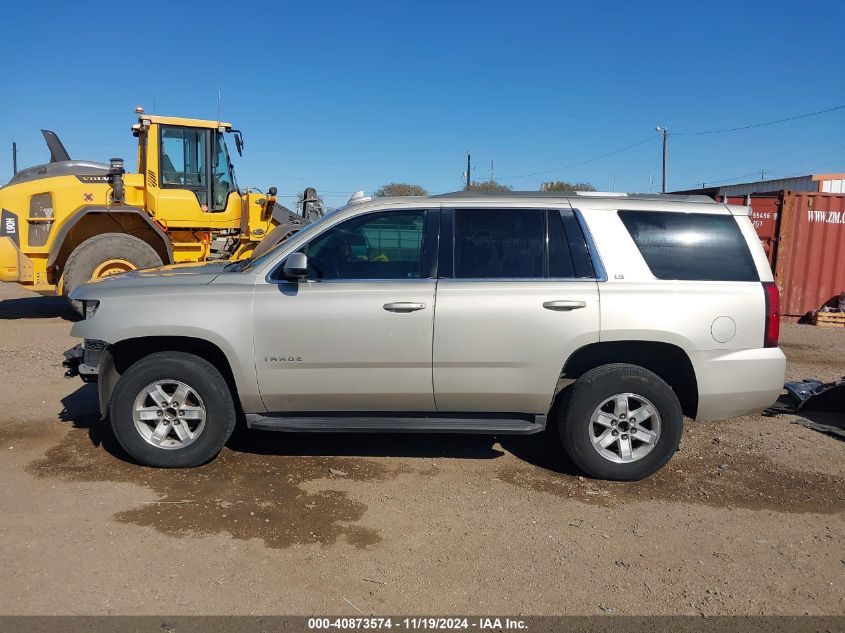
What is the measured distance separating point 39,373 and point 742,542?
23.8 ft

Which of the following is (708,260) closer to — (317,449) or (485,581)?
(485,581)

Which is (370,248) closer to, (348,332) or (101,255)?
(348,332)

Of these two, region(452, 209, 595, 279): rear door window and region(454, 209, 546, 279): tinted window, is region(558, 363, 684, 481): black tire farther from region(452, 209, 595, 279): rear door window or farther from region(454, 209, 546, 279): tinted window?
region(454, 209, 546, 279): tinted window

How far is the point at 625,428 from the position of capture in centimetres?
448

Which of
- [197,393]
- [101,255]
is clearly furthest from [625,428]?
[101,255]

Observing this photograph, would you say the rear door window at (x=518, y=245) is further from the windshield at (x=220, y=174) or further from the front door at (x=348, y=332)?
the windshield at (x=220, y=174)

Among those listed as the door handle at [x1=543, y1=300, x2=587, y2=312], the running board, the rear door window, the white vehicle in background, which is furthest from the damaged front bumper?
the door handle at [x1=543, y1=300, x2=587, y2=312]

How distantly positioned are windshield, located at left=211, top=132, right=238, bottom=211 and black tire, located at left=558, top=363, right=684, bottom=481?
29.2 feet

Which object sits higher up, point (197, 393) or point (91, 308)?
point (91, 308)

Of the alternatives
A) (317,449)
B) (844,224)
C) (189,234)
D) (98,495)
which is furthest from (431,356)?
(844,224)

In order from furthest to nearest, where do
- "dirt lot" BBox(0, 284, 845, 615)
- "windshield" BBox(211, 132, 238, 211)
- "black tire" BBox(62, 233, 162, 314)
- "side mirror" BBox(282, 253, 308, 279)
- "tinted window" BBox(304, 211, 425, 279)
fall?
1. "windshield" BBox(211, 132, 238, 211)
2. "black tire" BBox(62, 233, 162, 314)
3. "tinted window" BBox(304, 211, 425, 279)
4. "side mirror" BBox(282, 253, 308, 279)
5. "dirt lot" BBox(0, 284, 845, 615)

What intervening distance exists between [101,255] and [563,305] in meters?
8.70

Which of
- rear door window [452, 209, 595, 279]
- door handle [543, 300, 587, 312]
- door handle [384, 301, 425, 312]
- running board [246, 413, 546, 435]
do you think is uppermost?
rear door window [452, 209, 595, 279]

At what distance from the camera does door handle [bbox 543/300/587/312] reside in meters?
4.32
